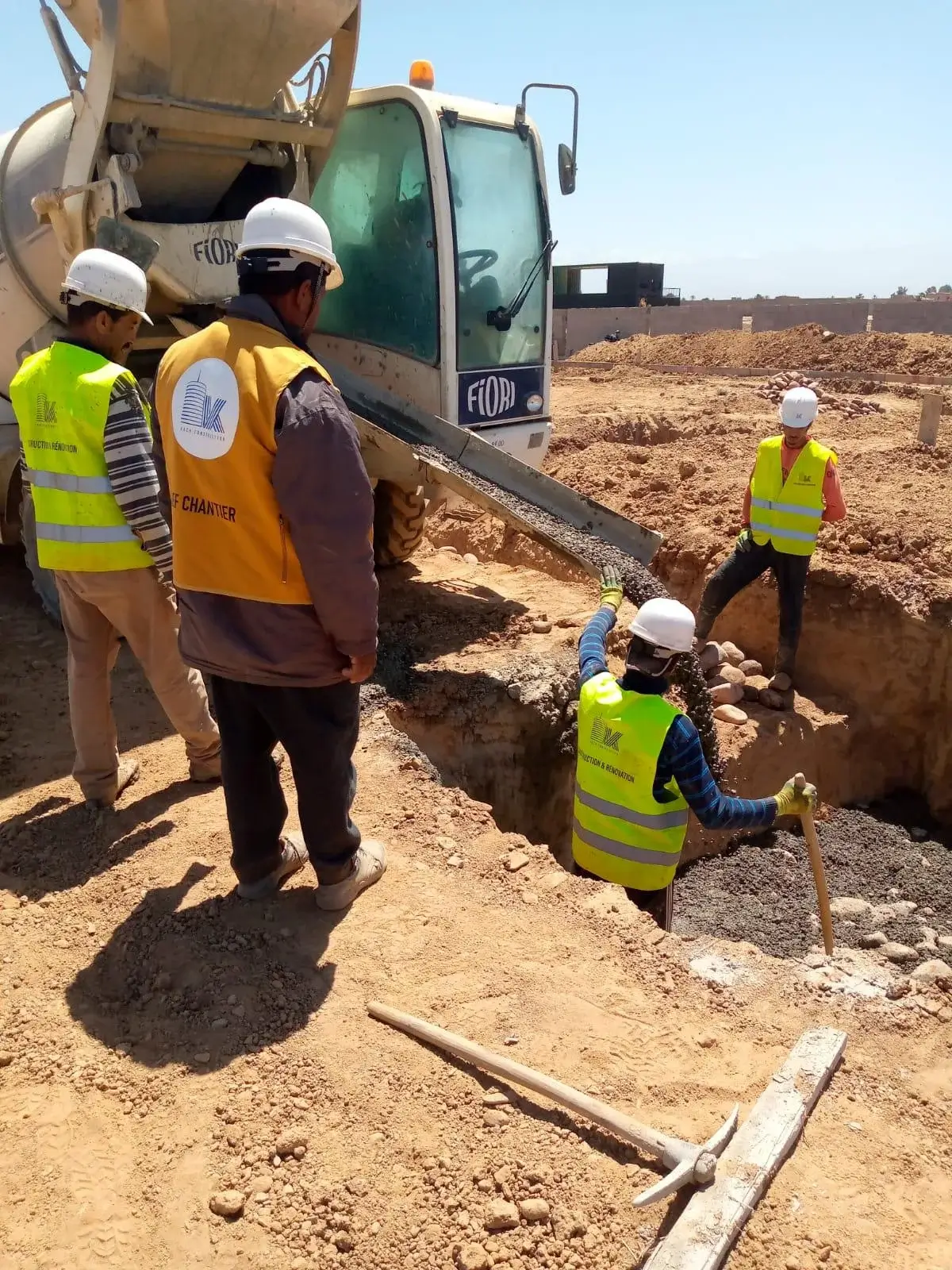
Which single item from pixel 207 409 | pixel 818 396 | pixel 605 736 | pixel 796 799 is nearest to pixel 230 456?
pixel 207 409

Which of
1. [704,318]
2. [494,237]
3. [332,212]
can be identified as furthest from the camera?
[704,318]

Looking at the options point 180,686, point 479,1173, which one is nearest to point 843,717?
point 180,686

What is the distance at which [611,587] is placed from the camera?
14.8ft

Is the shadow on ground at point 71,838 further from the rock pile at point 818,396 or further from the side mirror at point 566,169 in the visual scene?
the rock pile at point 818,396

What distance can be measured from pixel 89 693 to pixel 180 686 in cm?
34

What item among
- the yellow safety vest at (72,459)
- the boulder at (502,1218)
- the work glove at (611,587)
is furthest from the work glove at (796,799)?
the yellow safety vest at (72,459)

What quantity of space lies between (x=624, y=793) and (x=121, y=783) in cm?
211

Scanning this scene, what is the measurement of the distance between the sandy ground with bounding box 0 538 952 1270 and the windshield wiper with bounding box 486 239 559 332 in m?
3.42

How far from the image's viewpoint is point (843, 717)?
23.2 ft

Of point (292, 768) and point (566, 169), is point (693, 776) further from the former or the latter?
point (566, 169)

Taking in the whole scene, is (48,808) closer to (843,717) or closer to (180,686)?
(180,686)

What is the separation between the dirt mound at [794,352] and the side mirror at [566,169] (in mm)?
10400

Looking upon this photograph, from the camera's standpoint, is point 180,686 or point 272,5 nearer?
point 180,686

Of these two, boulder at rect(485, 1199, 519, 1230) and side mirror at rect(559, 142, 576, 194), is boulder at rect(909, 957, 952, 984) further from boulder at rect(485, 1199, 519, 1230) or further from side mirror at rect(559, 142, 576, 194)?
side mirror at rect(559, 142, 576, 194)
